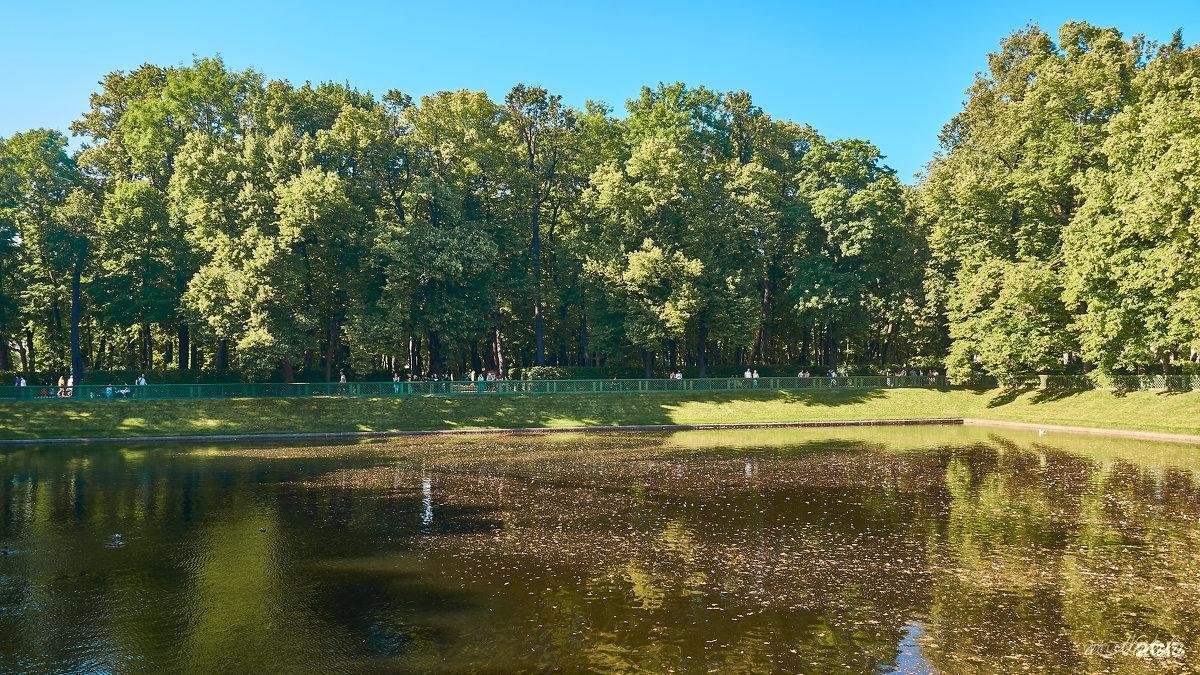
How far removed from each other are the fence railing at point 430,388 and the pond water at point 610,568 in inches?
855

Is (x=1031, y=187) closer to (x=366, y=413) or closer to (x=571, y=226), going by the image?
(x=571, y=226)

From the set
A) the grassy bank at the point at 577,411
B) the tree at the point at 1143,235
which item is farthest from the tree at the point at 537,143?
the tree at the point at 1143,235

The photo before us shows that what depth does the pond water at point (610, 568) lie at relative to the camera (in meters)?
13.6

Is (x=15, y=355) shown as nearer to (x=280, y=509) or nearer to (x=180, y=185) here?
(x=180, y=185)

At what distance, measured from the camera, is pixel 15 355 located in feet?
321

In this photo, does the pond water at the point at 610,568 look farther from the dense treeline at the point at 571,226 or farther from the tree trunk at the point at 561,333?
the tree trunk at the point at 561,333

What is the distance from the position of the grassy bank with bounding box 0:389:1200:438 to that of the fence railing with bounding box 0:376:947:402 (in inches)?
43.8

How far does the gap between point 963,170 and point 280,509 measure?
Answer: 62.1 m

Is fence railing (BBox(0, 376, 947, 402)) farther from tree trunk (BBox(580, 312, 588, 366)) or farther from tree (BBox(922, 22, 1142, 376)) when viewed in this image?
tree trunk (BBox(580, 312, 588, 366))

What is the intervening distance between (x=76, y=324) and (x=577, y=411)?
38.9m

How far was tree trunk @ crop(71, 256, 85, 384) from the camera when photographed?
6059 centimetres

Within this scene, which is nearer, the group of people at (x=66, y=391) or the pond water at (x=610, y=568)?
the pond water at (x=610, y=568)

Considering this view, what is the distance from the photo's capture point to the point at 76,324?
61.2 m

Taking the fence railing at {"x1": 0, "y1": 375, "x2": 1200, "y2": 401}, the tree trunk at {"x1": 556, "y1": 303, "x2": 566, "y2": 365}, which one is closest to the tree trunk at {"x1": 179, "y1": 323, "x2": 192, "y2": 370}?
the fence railing at {"x1": 0, "y1": 375, "x2": 1200, "y2": 401}
